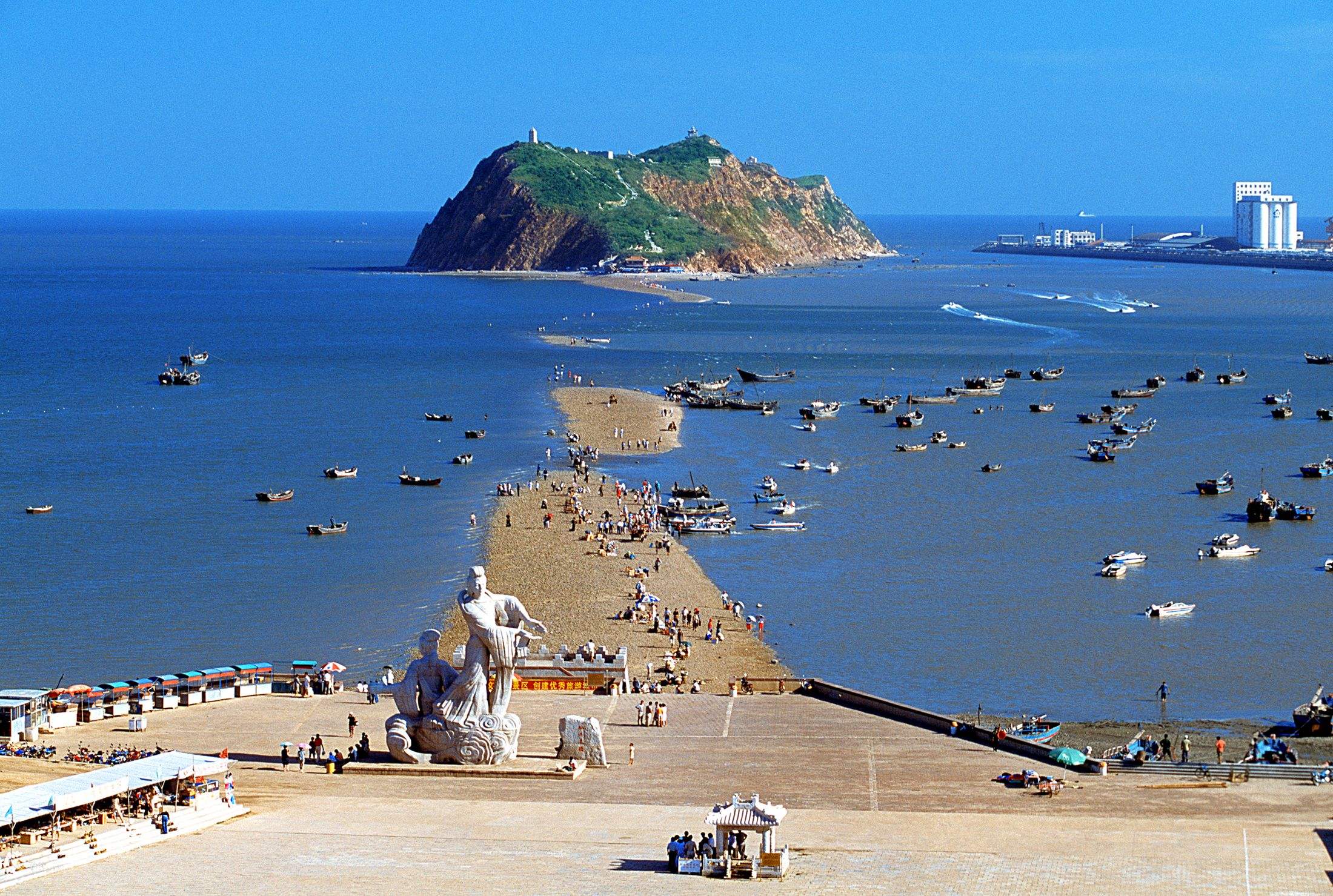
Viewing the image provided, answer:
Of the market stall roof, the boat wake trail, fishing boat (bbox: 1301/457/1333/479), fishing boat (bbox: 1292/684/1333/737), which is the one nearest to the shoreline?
fishing boat (bbox: 1292/684/1333/737)

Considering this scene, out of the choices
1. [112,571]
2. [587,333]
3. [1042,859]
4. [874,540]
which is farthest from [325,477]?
[587,333]

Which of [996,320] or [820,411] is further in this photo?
[996,320]

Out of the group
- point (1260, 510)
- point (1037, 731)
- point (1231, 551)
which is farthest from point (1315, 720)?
point (1260, 510)

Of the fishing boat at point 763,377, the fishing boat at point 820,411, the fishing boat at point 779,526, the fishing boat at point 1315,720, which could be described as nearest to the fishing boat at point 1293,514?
the fishing boat at point 779,526

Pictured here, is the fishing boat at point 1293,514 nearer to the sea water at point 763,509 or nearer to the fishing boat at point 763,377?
the sea water at point 763,509

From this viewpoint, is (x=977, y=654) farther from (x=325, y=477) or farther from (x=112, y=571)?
(x=325, y=477)

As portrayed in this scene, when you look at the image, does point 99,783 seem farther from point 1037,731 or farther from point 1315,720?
point 1315,720

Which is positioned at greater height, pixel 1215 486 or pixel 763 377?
pixel 763 377
